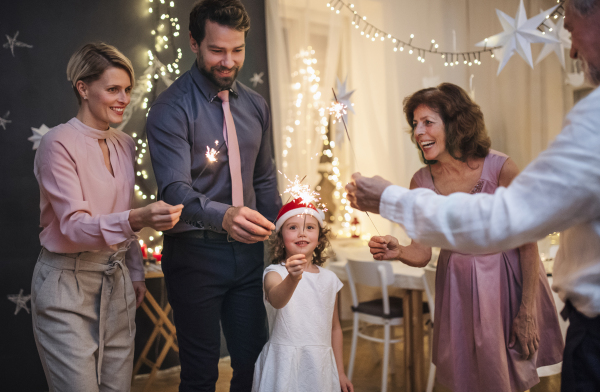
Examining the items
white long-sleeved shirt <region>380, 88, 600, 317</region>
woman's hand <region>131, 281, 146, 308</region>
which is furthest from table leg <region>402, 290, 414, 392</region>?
white long-sleeved shirt <region>380, 88, 600, 317</region>

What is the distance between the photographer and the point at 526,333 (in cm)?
178

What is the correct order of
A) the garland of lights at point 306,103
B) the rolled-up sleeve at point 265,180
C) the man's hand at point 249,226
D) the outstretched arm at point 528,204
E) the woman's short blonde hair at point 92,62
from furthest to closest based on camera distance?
the garland of lights at point 306,103 < the rolled-up sleeve at point 265,180 < the woman's short blonde hair at point 92,62 < the man's hand at point 249,226 < the outstretched arm at point 528,204

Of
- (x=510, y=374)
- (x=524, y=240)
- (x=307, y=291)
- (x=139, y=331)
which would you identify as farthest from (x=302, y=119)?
(x=524, y=240)

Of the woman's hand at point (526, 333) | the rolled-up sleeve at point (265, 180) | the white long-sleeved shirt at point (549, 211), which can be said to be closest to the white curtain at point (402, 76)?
the rolled-up sleeve at point (265, 180)

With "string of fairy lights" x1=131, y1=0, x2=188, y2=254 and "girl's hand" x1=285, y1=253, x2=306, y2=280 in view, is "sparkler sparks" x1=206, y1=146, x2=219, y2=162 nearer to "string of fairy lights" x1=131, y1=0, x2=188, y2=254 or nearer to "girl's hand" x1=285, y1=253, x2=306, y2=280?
"girl's hand" x1=285, y1=253, x2=306, y2=280

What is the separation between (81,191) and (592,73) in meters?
1.65

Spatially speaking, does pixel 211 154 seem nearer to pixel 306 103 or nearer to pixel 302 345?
pixel 302 345

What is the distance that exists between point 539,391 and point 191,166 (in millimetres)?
2885

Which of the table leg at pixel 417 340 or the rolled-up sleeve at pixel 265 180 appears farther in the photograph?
the table leg at pixel 417 340

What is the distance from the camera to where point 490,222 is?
104 cm

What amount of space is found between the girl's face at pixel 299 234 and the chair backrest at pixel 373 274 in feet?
4.52

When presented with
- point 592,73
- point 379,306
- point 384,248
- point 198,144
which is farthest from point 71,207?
point 379,306

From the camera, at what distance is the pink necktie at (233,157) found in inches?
73.8

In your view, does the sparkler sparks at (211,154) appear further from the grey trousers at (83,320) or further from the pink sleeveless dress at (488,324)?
the pink sleeveless dress at (488,324)
